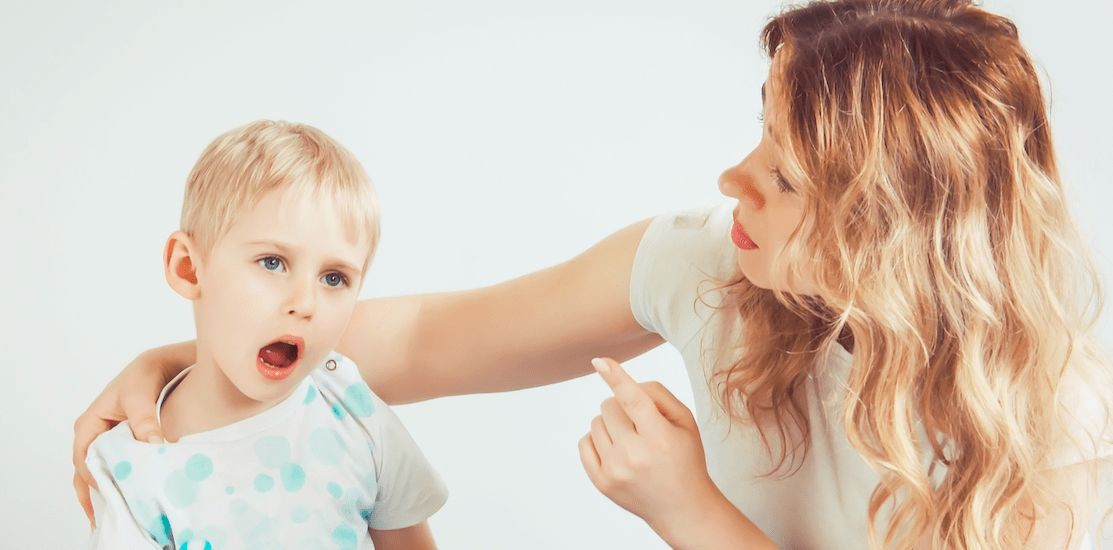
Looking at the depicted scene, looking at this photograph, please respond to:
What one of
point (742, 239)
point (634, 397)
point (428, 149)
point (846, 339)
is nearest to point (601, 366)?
point (634, 397)

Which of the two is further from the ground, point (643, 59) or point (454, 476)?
point (643, 59)

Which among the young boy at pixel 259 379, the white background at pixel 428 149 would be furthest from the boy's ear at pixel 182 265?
the white background at pixel 428 149

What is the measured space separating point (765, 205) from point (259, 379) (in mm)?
494

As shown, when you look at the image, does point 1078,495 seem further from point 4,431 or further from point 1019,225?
point 4,431

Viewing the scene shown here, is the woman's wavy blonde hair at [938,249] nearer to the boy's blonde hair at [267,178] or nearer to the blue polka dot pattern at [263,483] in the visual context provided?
the boy's blonde hair at [267,178]

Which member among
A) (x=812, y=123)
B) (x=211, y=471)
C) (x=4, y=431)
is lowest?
(x=4, y=431)

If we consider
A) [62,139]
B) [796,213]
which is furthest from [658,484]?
[62,139]

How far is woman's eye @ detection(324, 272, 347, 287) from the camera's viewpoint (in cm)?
114

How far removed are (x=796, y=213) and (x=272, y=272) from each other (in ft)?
1.57

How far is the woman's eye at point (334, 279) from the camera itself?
114cm

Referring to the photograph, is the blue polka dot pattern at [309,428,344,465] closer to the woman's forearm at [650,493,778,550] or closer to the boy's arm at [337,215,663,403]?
the boy's arm at [337,215,663,403]

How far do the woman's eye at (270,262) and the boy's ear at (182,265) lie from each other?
7 cm

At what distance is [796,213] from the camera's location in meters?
1.12

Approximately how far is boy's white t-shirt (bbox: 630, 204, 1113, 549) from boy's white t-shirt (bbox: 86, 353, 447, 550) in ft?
1.07
